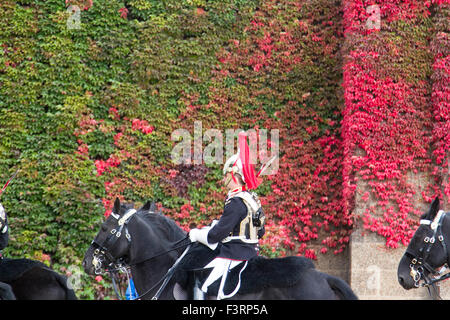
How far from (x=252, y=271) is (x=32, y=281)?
8.06 feet

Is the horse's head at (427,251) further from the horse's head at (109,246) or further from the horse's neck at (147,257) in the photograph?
the horse's head at (109,246)

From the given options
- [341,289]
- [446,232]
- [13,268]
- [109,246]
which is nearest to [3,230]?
[13,268]

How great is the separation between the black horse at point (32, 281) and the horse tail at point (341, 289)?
113 inches

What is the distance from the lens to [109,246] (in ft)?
17.6

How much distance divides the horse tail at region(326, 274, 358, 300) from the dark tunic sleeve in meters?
0.99

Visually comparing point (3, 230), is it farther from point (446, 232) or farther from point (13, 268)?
point (446, 232)

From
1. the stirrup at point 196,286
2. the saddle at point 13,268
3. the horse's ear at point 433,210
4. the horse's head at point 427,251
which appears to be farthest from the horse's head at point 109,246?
the horse's ear at point 433,210

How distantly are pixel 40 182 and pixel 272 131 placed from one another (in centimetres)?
452

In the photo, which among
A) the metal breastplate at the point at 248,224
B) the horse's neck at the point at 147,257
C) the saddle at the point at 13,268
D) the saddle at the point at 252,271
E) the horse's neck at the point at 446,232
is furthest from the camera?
the saddle at the point at 13,268

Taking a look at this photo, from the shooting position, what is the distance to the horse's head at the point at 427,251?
199 inches

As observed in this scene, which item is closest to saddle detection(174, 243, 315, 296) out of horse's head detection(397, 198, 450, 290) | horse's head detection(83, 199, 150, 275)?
horse's head detection(83, 199, 150, 275)

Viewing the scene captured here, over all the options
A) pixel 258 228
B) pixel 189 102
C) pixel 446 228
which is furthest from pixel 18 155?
pixel 446 228

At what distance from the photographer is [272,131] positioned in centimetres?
1096

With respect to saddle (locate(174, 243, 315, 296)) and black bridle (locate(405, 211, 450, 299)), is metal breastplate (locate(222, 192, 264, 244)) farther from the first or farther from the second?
black bridle (locate(405, 211, 450, 299))
